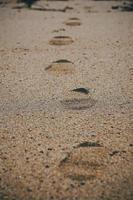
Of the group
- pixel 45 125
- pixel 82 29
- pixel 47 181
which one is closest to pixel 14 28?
pixel 82 29

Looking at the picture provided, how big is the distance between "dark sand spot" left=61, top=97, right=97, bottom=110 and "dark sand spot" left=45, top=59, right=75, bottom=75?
0.86 meters

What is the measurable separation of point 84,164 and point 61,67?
2.19 metres

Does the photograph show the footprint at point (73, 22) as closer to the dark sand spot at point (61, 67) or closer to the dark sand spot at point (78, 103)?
the dark sand spot at point (61, 67)

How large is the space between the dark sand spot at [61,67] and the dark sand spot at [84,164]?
1835mm

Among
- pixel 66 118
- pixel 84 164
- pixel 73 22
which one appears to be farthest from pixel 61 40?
pixel 84 164

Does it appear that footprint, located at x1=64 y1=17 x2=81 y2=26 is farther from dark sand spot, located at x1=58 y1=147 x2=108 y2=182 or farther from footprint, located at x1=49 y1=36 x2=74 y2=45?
dark sand spot, located at x1=58 y1=147 x2=108 y2=182

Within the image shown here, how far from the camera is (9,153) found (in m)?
2.67

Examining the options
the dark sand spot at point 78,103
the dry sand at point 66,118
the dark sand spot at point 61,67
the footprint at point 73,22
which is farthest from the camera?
the footprint at point 73,22

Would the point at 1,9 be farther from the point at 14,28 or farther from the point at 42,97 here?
the point at 42,97

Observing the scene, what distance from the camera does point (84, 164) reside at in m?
2.52

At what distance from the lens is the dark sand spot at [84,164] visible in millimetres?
2395

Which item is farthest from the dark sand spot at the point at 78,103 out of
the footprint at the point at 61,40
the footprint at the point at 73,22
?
the footprint at the point at 73,22

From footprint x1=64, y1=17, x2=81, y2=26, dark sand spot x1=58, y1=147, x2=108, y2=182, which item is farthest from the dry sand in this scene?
footprint x1=64, y1=17, x2=81, y2=26

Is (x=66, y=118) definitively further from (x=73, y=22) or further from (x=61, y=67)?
(x=73, y=22)
